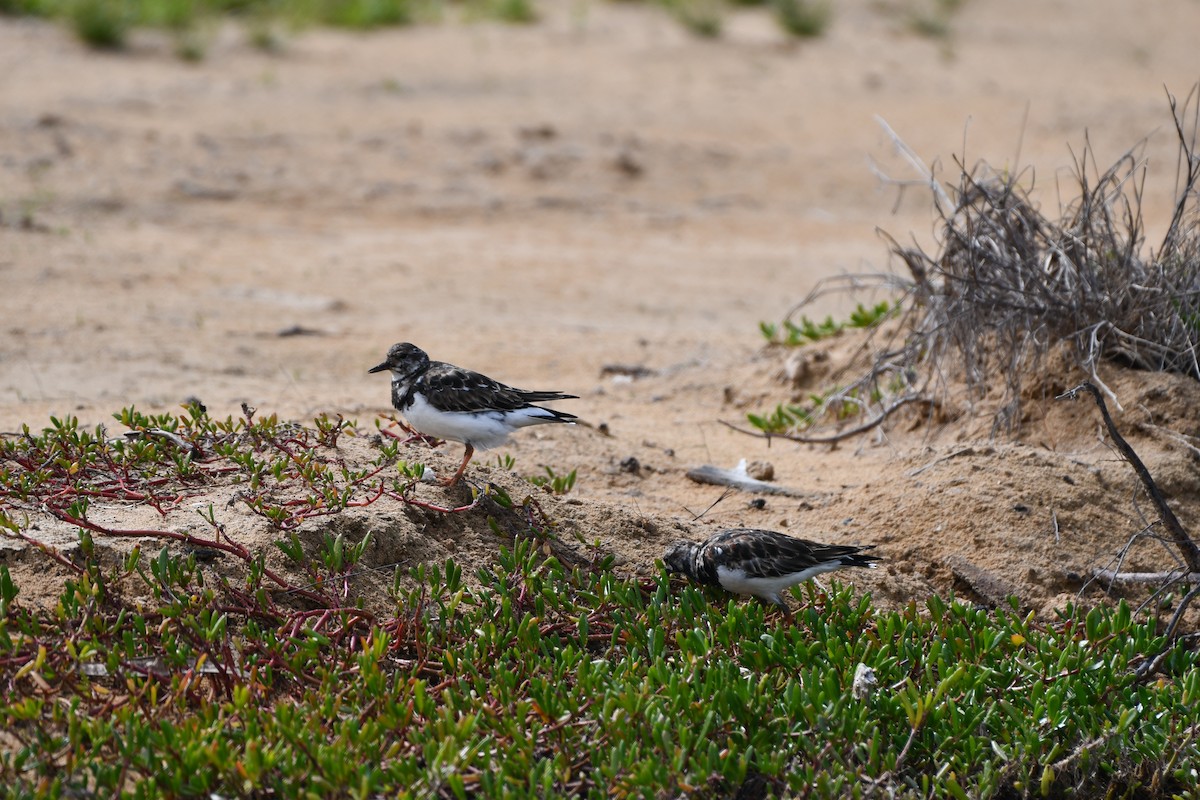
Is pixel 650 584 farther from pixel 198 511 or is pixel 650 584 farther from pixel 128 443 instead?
pixel 128 443

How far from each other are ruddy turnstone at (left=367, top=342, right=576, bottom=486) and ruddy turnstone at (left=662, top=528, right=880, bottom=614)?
2.62ft

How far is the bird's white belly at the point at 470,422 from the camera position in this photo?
5.07 m

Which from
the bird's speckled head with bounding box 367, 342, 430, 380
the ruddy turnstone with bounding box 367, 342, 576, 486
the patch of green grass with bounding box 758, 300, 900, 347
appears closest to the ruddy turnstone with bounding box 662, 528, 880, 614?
the ruddy turnstone with bounding box 367, 342, 576, 486

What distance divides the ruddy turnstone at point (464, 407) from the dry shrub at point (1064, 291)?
87.4 inches

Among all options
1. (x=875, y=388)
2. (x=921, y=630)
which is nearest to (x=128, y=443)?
(x=921, y=630)

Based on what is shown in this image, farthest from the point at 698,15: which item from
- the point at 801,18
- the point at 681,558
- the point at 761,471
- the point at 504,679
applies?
the point at 504,679

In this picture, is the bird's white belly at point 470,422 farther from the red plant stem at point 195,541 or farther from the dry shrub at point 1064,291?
the dry shrub at point 1064,291

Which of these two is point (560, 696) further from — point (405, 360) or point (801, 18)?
point (801, 18)

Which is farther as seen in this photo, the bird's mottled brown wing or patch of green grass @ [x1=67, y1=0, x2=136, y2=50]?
patch of green grass @ [x1=67, y1=0, x2=136, y2=50]

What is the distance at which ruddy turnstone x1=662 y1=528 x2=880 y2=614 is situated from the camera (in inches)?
188

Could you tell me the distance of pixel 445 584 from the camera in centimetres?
482

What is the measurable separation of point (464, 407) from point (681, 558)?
1.03 metres

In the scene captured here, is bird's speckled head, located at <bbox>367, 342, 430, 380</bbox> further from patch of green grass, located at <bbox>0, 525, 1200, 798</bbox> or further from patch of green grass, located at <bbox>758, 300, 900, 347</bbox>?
patch of green grass, located at <bbox>758, 300, 900, 347</bbox>

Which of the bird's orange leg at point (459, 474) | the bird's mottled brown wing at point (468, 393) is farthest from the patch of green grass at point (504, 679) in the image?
the bird's mottled brown wing at point (468, 393)
